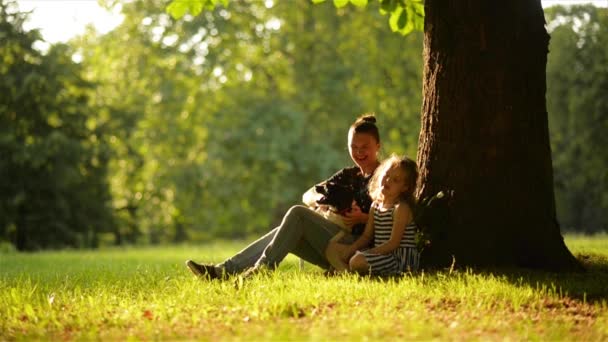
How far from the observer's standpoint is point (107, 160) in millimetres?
20875

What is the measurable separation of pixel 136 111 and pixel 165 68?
186cm

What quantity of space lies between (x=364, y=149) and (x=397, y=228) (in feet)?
2.84

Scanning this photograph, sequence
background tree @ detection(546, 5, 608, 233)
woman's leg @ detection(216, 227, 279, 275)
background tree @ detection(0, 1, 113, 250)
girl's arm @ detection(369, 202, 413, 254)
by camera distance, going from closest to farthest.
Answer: girl's arm @ detection(369, 202, 413, 254) → woman's leg @ detection(216, 227, 279, 275) → background tree @ detection(0, 1, 113, 250) → background tree @ detection(546, 5, 608, 233)

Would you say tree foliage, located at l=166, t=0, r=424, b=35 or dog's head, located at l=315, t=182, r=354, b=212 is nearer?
dog's head, located at l=315, t=182, r=354, b=212

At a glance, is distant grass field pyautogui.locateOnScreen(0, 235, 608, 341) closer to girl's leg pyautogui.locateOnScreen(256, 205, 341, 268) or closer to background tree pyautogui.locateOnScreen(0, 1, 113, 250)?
girl's leg pyautogui.locateOnScreen(256, 205, 341, 268)

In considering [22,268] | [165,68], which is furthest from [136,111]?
[22,268]

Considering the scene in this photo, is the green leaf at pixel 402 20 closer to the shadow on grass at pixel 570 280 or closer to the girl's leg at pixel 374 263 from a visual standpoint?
the girl's leg at pixel 374 263

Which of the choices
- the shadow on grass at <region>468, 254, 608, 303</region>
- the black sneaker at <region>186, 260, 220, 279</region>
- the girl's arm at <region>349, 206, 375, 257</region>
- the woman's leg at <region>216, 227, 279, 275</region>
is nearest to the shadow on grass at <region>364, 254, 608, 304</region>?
the shadow on grass at <region>468, 254, 608, 303</region>

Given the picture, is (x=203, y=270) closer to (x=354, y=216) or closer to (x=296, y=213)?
(x=296, y=213)

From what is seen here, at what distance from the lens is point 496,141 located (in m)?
6.52

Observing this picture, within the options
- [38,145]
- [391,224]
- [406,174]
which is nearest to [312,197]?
[391,224]

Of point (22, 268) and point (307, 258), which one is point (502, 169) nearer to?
point (307, 258)

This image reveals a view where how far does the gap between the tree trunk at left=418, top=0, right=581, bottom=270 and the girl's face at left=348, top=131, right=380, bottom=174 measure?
0.59 m

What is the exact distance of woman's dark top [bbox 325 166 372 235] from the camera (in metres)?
7.02
